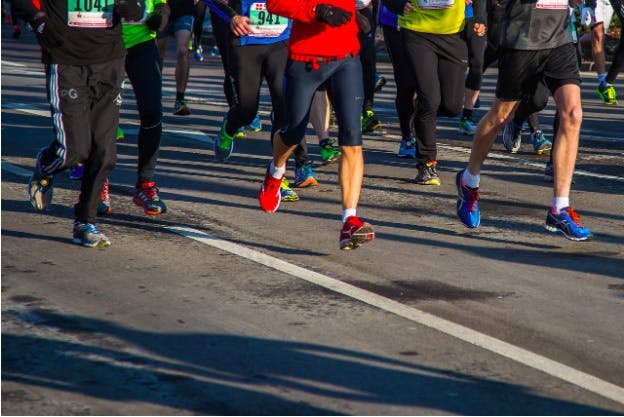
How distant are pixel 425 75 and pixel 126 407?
18.8ft

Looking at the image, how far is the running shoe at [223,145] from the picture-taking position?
11062mm

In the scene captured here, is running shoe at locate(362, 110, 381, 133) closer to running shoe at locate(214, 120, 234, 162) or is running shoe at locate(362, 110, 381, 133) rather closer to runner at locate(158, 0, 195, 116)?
runner at locate(158, 0, 195, 116)

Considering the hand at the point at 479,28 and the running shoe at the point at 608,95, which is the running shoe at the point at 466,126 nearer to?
the hand at the point at 479,28

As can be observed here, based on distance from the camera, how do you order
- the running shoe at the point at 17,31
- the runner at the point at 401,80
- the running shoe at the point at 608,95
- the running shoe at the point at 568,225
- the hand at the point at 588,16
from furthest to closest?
the running shoe at the point at 17,31
the running shoe at the point at 608,95
the hand at the point at 588,16
the runner at the point at 401,80
the running shoe at the point at 568,225

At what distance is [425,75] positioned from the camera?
10219 mm

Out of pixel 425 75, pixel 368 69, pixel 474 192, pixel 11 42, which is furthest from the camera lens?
pixel 11 42

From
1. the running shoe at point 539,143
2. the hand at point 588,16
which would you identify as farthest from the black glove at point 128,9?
the hand at point 588,16

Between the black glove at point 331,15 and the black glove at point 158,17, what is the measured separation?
3.96ft

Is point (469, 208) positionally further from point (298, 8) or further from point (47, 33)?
point (47, 33)

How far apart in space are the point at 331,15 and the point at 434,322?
220cm

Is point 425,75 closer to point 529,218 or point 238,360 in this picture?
point 529,218

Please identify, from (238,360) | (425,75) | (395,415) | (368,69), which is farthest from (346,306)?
(368,69)

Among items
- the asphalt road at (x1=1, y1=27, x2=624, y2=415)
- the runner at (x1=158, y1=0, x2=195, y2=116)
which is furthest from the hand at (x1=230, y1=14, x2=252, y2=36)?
the runner at (x1=158, y1=0, x2=195, y2=116)

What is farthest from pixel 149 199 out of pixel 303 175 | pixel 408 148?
pixel 408 148
